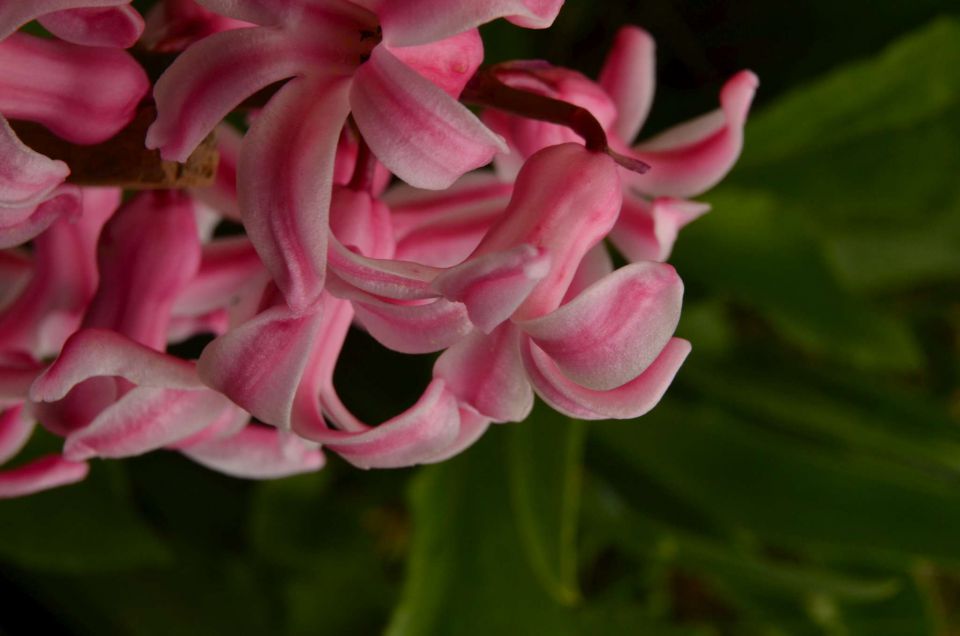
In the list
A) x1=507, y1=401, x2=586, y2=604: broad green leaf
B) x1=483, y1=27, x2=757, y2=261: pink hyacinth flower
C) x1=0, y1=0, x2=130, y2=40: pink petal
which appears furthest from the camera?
x1=507, y1=401, x2=586, y2=604: broad green leaf

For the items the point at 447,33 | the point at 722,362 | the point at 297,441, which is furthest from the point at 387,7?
the point at 722,362

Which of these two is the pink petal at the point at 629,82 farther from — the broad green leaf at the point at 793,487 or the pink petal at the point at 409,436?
the broad green leaf at the point at 793,487

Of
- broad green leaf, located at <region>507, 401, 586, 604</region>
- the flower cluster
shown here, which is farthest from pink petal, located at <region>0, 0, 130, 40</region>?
broad green leaf, located at <region>507, 401, 586, 604</region>

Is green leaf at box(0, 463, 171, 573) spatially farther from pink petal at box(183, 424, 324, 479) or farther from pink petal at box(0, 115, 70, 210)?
pink petal at box(0, 115, 70, 210)

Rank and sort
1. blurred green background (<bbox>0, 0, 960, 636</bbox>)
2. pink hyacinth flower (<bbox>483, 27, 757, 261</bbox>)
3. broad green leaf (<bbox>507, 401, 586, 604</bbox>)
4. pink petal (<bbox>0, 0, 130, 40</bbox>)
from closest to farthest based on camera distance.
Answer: pink petal (<bbox>0, 0, 130, 40</bbox>) → pink hyacinth flower (<bbox>483, 27, 757, 261</bbox>) → broad green leaf (<bbox>507, 401, 586, 604</bbox>) → blurred green background (<bbox>0, 0, 960, 636</bbox>)

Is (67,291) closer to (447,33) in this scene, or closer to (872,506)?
(447,33)

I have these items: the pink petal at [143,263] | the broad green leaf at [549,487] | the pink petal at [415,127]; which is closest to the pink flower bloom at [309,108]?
the pink petal at [415,127]
